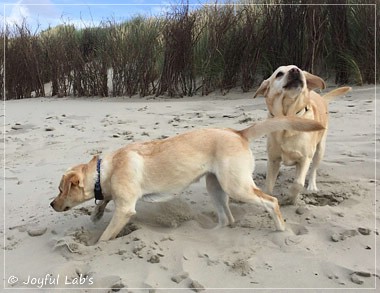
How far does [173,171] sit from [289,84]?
54.4 inches

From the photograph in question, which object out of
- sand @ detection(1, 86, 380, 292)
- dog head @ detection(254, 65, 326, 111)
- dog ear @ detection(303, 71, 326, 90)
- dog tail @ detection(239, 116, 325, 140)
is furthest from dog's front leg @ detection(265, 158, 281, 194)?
dog ear @ detection(303, 71, 326, 90)

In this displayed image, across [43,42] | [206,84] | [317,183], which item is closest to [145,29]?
[206,84]

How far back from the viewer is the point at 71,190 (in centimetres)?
370

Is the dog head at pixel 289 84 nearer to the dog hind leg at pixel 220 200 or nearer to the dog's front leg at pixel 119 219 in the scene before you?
the dog hind leg at pixel 220 200

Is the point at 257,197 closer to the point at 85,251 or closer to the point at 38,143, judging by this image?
the point at 85,251

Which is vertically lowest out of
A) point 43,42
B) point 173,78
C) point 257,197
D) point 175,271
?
point 175,271

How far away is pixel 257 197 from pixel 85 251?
4.58 feet

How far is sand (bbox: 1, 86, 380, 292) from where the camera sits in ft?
9.71

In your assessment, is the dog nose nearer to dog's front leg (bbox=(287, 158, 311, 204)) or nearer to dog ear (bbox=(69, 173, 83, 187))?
dog's front leg (bbox=(287, 158, 311, 204))

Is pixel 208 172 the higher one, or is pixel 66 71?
pixel 66 71

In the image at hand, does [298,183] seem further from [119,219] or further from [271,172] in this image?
[119,219]

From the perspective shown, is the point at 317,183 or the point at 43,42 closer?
the point at 317,183

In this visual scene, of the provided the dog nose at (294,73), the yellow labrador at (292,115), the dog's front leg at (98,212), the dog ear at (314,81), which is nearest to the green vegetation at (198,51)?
the dog ear at (314,81)

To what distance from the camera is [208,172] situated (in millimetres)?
3750
